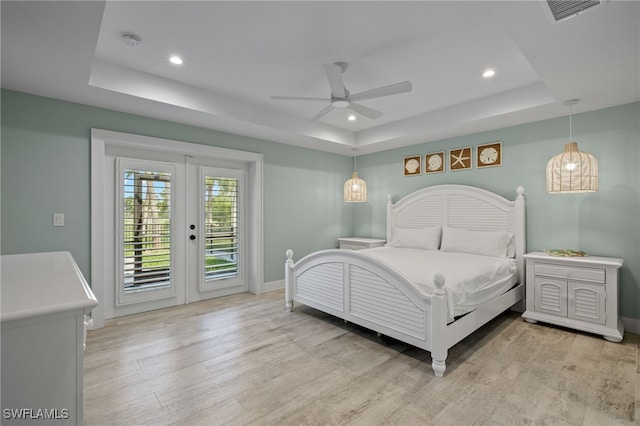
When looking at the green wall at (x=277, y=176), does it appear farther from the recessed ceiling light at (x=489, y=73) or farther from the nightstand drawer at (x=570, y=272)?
the recessed ceiling light at (x=489, y=73)

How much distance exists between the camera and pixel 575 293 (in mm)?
3072

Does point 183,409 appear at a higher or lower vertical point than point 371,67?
lower

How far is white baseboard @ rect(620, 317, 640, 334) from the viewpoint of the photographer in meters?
3.12

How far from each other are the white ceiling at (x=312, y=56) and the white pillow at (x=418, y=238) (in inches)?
Result: 59.2

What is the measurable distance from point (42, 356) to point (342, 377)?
186 centimetres

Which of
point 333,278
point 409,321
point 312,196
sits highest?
point 312,196

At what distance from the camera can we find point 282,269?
4879 millimetres

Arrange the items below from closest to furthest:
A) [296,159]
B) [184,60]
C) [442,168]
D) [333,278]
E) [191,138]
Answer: [184,60], [333,278], [191,138], [442,168], [296,159]

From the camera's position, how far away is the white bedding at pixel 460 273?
8.33 ft

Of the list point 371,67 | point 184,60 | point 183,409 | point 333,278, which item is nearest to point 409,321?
point 333,278

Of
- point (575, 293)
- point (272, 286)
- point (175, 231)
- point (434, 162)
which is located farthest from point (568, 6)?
point (272, 286)

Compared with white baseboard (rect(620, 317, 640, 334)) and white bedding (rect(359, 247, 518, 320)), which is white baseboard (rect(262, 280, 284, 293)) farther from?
white baseboard (rect(620, 317, 640, 334))

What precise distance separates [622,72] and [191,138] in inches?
174

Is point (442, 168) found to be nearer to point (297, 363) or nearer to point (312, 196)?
point (312, 196)
